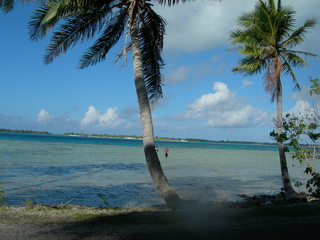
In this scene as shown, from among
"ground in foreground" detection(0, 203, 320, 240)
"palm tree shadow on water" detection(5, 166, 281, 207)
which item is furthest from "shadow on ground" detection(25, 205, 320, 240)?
"palm tree shadow on water" detection(5, 166, 281, 207)

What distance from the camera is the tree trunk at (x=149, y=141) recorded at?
917cm

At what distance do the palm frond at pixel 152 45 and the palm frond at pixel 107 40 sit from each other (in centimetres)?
77

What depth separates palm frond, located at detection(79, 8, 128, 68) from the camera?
11.5 m

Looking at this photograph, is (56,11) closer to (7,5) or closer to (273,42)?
(7,5)

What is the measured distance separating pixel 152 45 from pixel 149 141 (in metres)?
4.03

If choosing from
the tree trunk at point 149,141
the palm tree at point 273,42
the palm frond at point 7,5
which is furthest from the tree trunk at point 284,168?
the palm frond at point 7,5

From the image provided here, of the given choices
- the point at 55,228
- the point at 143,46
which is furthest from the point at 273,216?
the point at 143,46

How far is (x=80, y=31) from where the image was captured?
11219mm

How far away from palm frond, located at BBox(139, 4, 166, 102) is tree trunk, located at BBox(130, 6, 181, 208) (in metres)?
1.00

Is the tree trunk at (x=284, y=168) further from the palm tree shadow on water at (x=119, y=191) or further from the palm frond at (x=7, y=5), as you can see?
the palm frond at (x=7, y=5)

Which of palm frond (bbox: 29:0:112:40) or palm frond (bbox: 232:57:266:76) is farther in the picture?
palm frond (bbox: 232:57:266:76)

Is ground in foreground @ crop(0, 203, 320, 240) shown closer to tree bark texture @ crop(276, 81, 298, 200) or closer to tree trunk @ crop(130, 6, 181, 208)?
tree trunk @ crop(130, 6, 181, 208)

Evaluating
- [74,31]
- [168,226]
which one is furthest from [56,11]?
[168,226]

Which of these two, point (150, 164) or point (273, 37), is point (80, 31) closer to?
point (150, 164)
